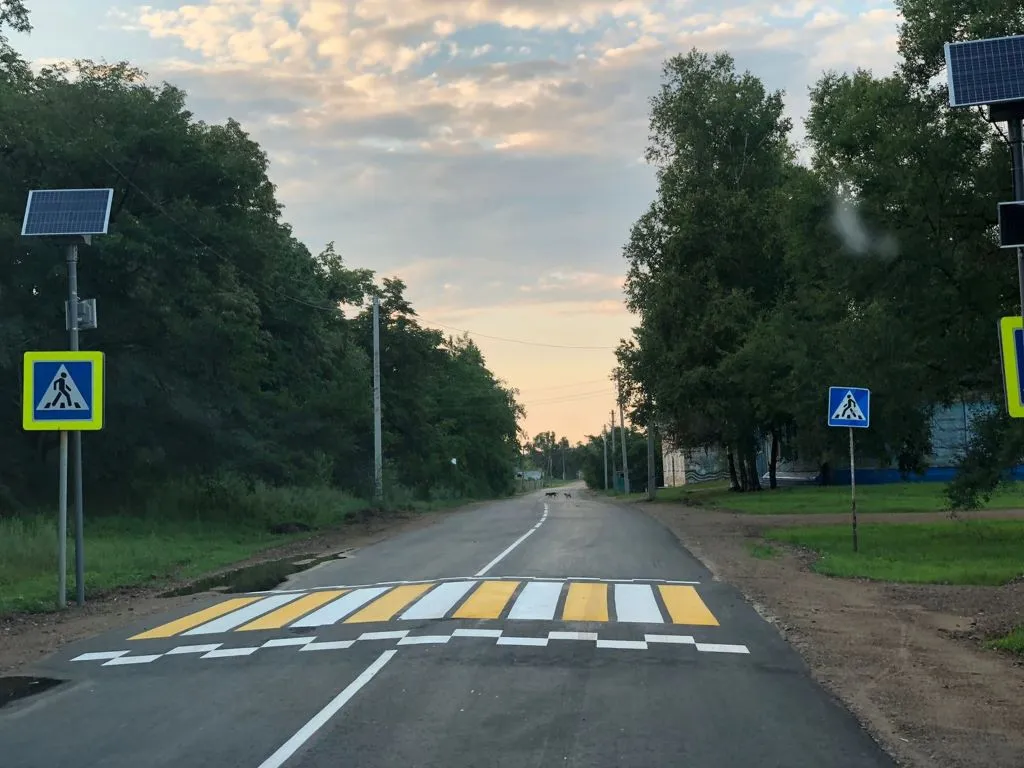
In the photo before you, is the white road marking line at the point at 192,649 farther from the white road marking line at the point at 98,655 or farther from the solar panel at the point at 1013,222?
the solar panel at the point at 1013,222

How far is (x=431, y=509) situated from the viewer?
1763 inches

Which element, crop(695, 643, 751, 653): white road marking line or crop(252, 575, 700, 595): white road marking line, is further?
crop(252, 575, 700, 595): white road marking line

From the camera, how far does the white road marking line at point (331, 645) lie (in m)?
9.27

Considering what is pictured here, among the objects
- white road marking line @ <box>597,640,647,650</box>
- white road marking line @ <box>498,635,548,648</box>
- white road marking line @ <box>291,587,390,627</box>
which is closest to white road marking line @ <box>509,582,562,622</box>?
white road marking line @ <box>498,635,548,648</box>

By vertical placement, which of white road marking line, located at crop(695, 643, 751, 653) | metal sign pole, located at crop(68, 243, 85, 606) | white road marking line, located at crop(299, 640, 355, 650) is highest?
metal sign pole, located at crop(68, 243, 85, 606)

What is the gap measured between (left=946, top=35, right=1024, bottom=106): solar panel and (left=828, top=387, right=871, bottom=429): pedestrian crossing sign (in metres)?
8.66

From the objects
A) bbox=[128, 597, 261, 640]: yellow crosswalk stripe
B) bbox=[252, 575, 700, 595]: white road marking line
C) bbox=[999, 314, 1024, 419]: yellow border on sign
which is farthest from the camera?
bbox=[252, 575, 700, 595]: white road marking line

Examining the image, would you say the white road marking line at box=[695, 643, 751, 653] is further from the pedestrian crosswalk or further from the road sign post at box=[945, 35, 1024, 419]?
the road sign post at box=[945, 35, 1024, 419]

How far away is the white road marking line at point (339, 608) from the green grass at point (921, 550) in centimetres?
737

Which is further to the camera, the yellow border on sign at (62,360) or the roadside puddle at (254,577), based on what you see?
the roadside puddle at (254,577)

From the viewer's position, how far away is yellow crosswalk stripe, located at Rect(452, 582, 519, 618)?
11.1 meters

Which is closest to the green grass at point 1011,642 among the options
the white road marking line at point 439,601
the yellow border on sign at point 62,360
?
the white road marking line at point 439,601

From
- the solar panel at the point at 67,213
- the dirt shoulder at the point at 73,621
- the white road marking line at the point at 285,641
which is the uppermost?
the solar panel at the point at 67,213

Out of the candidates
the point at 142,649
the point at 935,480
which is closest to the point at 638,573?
the point at 142,649
